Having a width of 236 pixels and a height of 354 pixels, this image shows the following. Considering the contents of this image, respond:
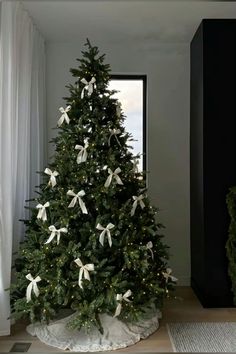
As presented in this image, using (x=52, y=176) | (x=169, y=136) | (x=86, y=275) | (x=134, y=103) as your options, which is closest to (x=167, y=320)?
(x=86, y=275)

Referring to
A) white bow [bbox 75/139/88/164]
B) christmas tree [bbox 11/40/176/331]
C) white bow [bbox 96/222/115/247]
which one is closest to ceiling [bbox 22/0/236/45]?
christmas tree [bbox 11/40/176/331]

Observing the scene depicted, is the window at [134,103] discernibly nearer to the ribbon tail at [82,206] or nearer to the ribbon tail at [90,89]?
the ribbon tail at [90,89]

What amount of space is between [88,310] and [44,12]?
8.34 feet

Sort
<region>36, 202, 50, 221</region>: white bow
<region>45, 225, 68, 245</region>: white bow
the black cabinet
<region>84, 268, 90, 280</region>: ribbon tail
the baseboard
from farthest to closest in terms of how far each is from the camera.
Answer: the baseboard < the black cabinet < <region>36, 202, 50, 221</region>: white bow < <region>45, 225, 68, 245</region>: white bow < <region>84, 268, 90, 280</region>: ribbon tail

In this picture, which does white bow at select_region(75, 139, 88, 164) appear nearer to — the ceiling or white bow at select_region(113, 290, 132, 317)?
white bow at select_region(113, 290, 132, 317)

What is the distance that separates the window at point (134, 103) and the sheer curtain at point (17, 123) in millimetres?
866

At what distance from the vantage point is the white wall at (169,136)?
4.05m

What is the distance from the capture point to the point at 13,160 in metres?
2.87

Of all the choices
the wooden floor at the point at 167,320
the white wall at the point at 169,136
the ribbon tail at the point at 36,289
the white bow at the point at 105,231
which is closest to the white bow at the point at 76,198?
the white bow at the point at 105,231

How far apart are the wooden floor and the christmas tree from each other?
19cm

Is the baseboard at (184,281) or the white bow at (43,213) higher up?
the white bow at (43,213)

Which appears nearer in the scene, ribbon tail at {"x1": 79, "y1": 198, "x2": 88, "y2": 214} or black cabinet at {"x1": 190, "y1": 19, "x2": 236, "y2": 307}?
ribbon tail at {"x1": 79, "y1": 198, "x2": 88, "y2": 214}

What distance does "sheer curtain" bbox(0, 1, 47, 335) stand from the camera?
270cm

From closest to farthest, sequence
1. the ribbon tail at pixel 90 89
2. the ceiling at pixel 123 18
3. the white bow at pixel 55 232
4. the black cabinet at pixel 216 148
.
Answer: the white bow at pixel 55 232 < the ribbon tail at pixel 90 89 < the ceiling at pixel 123 18 < the black cabinet at pixel 216 148
